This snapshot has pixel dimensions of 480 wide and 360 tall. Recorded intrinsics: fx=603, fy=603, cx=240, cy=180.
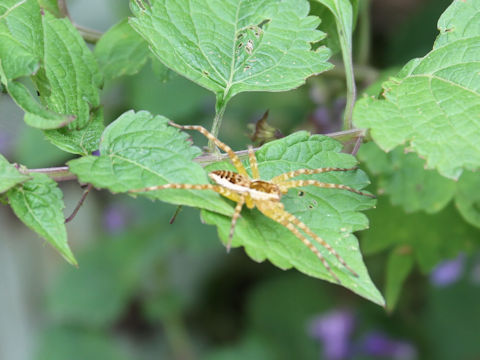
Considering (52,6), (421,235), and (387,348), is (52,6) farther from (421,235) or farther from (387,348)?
(387,348)

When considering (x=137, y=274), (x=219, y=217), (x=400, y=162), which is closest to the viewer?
(x=219, y=217)

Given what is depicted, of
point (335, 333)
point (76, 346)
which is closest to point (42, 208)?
point (335, 333)

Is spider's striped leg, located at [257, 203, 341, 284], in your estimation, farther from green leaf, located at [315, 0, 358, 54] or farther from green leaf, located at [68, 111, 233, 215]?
green leaf, located at [315, 0, 358, 54]

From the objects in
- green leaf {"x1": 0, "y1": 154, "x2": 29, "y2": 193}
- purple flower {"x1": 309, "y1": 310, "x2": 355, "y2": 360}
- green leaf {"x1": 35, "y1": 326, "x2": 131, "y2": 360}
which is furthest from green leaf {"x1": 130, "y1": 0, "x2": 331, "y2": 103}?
green leaf {"x1": 35, "y1": 326, "x2": 131, "y2": 360}

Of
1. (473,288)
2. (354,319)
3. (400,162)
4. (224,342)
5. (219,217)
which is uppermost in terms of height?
(219,217)

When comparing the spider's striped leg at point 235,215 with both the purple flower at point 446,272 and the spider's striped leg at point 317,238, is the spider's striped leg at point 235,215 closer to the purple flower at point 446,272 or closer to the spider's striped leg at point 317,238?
the spider's striped leg at point 317,238

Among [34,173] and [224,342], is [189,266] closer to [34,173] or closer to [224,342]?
[224,342]

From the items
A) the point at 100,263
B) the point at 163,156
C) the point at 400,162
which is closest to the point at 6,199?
the point at 163,156
